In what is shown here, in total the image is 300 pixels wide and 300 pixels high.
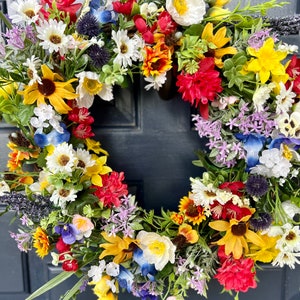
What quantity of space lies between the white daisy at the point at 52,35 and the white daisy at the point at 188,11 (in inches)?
10.8

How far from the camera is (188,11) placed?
1.07 meters

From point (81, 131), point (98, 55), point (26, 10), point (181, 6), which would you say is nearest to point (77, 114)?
point (81, 131)

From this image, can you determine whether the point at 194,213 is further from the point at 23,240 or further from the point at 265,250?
the point at 23,240

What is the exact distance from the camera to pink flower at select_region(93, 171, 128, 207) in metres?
1.17

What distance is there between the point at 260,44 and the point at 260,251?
57 centimetres

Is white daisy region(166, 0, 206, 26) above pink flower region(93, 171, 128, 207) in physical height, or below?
above

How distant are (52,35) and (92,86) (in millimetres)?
166

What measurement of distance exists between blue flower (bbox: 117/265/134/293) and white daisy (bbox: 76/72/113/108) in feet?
1.65

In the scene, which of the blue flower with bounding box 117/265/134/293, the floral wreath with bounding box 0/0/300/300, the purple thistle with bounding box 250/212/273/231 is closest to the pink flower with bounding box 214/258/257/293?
the floral wreath with bounding box 0/0/300/300

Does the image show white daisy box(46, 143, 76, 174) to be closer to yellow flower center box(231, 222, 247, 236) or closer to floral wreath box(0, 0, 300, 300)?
floral wreath box(0, 0, 300, 300)

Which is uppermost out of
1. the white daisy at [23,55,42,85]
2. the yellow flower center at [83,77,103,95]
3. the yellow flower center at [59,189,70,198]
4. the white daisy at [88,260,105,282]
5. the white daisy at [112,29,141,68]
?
the white daisy at [112,29,141,68]

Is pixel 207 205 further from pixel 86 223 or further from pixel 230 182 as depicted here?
pixel 86 223

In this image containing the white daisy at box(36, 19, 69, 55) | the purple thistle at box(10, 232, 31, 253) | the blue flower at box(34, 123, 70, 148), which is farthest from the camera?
the purple thistle at box(10, 232, 31, 253)

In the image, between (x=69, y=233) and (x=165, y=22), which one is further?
(x=69, y=233)
